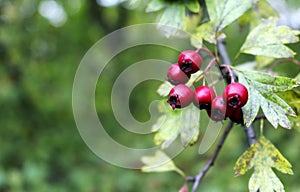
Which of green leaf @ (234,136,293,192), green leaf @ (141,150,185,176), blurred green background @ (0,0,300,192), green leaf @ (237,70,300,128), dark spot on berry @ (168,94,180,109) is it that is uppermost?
dark spot on berry @ (168,94,180,109)

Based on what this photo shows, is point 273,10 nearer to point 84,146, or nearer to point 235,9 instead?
point 235,9

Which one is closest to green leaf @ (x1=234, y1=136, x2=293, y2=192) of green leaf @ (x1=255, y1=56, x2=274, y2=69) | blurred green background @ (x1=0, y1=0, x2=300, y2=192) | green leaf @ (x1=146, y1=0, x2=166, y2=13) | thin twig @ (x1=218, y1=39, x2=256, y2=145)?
thin twig @ (x1=218, y1=39, x2=256, y2=145)

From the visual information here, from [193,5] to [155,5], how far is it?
9 cm

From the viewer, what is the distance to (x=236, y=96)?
66 centimetres

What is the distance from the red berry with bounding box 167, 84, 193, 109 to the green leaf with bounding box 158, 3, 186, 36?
22 cm

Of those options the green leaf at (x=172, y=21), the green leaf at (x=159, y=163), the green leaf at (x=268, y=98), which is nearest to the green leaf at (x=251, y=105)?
the green leaf at (x=268, y=98)

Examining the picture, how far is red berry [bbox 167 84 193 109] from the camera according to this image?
71 centimetres

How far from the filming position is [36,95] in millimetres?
2631

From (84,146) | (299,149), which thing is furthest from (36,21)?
(299,149)

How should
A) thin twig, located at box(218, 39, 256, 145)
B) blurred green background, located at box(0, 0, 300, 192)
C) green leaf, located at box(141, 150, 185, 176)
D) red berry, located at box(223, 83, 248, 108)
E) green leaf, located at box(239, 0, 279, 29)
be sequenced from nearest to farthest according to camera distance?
red berry, located at box(223, 83, 248, 108) → thin twig, located at box(218, 39, 256, 145) → green leaf, located at box(239, 0, 279, 29) → green leaf, located at box(141, 150, 185, 176) → blurred green background, located at box(0, 0, 300, 192)

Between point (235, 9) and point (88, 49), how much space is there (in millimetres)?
2096

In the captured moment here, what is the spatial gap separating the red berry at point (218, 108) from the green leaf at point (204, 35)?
0.19 metres

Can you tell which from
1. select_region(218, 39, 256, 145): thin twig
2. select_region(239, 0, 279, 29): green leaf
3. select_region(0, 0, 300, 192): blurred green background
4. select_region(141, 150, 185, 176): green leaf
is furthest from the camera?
select_region(0, 0, 300, 192): blurred green background

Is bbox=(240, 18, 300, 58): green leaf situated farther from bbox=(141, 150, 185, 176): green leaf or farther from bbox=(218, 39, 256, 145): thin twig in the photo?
bbox=(141, 150, 185, 176): green leaf
